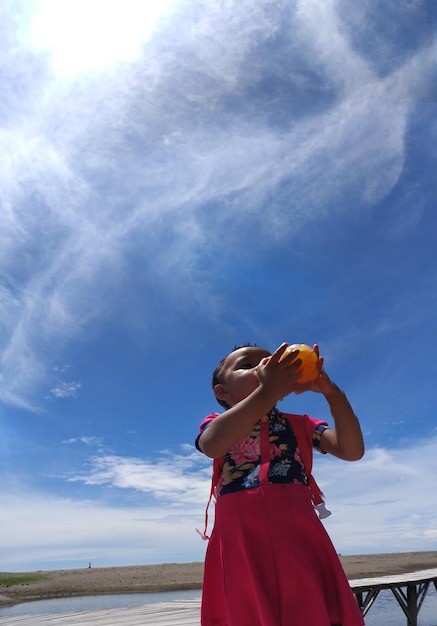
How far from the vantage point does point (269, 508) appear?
222 centimetres

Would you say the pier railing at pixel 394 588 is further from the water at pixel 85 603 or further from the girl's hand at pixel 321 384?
the water at pixel 85 603

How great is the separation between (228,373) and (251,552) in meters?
0.80

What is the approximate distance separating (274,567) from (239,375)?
820 millimetres

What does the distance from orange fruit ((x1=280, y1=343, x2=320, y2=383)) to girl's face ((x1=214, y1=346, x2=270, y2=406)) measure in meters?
0.32

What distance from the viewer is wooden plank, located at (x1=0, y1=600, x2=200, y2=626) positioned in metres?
6.33

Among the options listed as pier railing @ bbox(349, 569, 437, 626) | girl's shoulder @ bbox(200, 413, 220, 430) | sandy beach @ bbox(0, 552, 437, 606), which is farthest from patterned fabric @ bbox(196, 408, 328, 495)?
sandy beach @ bbox(0, 552, 437, 606)

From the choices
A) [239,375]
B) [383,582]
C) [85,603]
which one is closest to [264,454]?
[239,375]

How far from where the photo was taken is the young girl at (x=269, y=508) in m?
2.07

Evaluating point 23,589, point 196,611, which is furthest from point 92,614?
point 23,589

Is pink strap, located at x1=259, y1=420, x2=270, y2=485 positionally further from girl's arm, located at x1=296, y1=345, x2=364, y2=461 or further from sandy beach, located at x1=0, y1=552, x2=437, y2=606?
sandy beach, located at x1=0, y1=552, x2=437, y2=606

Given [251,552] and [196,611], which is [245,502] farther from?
[196,611]

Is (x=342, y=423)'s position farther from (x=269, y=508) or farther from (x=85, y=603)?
(x=85, y=603)

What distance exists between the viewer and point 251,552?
2.15m

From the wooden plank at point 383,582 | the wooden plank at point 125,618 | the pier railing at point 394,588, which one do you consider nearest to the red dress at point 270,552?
the wooden plank at point 125,618
